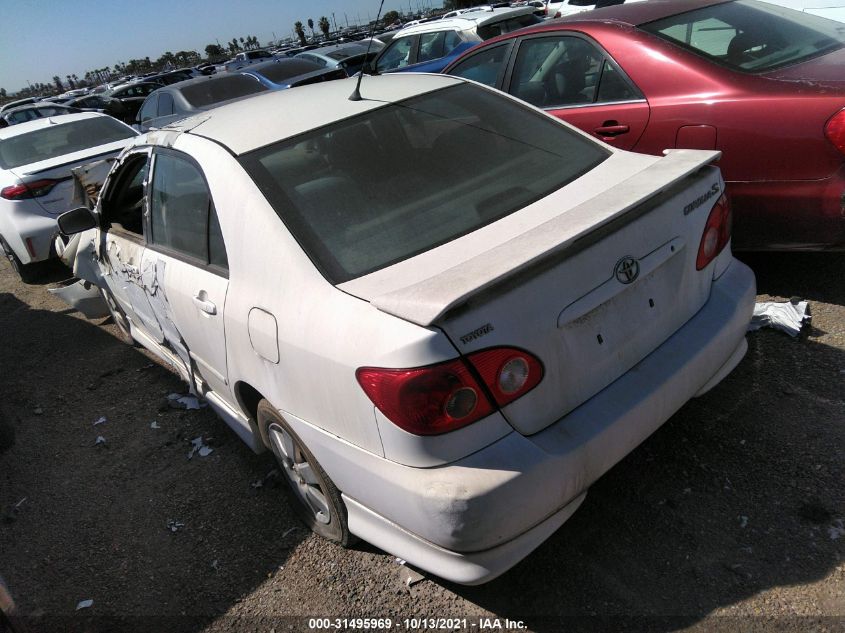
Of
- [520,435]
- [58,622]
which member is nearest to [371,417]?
[520,435]

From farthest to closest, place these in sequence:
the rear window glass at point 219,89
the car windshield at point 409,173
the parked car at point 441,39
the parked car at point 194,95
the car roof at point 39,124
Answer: the parked car at point 441,39 < the rear window glass at point 219,89 < the parked car at point 194,95 < the car roof at point 39,124 < the car windshield at point 409,173

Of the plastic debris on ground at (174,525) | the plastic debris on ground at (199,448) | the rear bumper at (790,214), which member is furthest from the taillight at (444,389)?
the rear bumper at (790,214)

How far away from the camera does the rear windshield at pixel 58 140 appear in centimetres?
744

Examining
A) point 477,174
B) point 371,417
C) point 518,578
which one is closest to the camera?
point 371,417

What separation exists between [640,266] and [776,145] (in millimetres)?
1798

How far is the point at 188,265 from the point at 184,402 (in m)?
1.52

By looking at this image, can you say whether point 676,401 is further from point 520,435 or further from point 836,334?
point 836,334

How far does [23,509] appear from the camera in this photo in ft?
11.5

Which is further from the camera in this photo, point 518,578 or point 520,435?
point 518,578

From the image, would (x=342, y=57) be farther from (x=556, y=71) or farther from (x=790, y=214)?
(x=790, y=214)

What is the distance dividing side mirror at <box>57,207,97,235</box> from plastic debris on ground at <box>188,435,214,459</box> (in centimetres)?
150

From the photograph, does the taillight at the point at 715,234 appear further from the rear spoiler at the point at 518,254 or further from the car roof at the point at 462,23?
the car roof at the point at 462,23

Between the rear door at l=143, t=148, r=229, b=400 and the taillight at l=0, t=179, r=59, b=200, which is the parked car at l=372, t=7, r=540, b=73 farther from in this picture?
the rear door at l=143, t=148, r=229, b=400

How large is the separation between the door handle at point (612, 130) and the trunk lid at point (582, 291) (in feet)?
5.70
